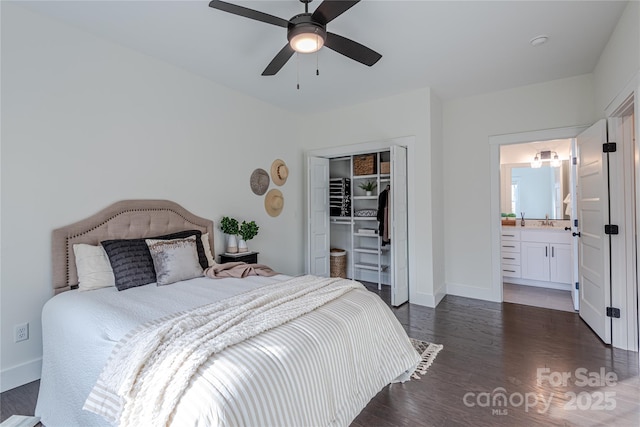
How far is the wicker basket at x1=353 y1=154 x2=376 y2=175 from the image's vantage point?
4.90 m

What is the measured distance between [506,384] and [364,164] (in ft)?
11.4

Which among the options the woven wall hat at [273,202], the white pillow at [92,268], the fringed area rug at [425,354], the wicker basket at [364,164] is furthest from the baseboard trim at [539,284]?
the white pillow at [92,268]

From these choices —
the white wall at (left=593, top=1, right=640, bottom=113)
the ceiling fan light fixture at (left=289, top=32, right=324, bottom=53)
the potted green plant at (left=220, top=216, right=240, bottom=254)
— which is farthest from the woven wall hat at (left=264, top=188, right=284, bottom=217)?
the white wall at (left=593, top=1, right=640, bottom=113)

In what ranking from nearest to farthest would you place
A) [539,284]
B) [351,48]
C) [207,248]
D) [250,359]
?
[250,359]
[351,48]
[207,248]
[539,284]

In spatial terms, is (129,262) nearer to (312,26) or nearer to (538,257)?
(312,26)

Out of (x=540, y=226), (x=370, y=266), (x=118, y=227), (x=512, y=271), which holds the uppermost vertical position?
(x=118, y=227)

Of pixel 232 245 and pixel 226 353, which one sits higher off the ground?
pixel 232 245

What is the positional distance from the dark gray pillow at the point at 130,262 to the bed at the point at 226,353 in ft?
0.28

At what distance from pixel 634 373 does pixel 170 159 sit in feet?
14.8

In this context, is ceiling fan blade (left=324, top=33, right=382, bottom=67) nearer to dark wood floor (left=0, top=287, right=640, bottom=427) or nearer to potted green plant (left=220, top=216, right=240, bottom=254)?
potted green plant (left=220, top=216, right=240, bottom=254)

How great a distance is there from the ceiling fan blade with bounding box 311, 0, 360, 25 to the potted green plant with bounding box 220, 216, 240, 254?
2.50 metres

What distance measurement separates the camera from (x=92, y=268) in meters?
2.44

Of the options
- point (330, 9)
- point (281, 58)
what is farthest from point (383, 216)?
point (330, 9)

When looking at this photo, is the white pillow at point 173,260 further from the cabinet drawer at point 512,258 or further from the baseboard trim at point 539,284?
the baseboard trim at point 539,284
